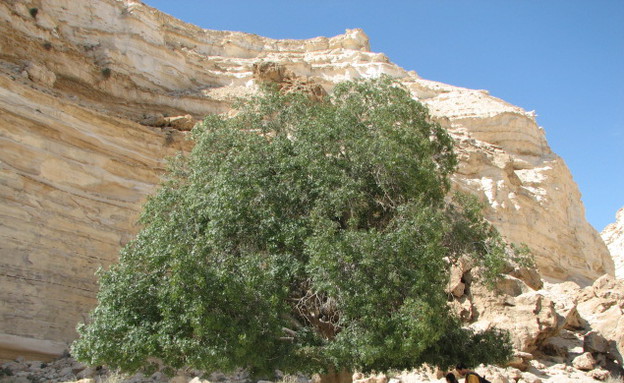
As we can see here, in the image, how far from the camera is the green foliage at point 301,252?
9.99 m

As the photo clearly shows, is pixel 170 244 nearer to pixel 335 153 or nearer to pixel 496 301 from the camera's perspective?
pixel 335 153

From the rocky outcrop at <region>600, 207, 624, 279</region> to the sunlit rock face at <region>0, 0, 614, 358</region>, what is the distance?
1094cm

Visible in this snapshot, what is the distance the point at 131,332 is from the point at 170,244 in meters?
1.83

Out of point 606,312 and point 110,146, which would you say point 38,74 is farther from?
point 606,312

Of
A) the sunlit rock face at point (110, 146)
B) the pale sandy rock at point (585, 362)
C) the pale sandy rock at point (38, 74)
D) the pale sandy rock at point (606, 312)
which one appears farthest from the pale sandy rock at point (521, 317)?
the pale sandy rock at point (38, 74)

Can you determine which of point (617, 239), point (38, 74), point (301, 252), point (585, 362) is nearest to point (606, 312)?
point (585, 362)

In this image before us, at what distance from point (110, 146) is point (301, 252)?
1121cm

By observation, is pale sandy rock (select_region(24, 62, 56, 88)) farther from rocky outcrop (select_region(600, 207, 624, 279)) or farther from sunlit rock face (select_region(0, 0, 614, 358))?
rocky outcrop (select_region(600, 207, 624, 279))

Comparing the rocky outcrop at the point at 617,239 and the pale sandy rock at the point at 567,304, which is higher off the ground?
the rocky outcrop at the point at 617,239

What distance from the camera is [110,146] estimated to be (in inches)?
794

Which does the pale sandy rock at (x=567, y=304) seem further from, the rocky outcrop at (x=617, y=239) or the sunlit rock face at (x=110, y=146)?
the rocky outcrop at (x=617, y=239)

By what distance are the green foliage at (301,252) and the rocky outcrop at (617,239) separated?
39.0 m

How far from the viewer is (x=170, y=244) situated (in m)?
11.2

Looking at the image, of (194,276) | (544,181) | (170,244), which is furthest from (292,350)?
(544,181)
